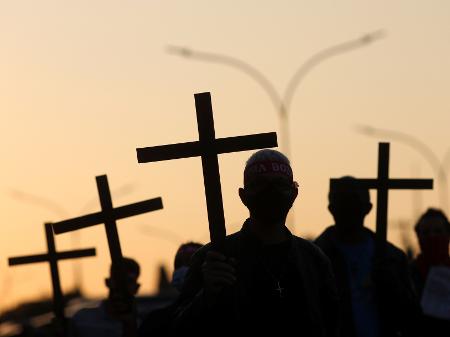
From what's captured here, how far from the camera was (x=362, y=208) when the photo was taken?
12.1 meters

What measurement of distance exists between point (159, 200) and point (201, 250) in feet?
11.8

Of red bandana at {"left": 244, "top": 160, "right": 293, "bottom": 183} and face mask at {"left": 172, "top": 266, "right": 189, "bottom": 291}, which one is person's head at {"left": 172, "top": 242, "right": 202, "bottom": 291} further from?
red bandana at {"left": 244, "top": 160, "right": 293, "bottom": 183}

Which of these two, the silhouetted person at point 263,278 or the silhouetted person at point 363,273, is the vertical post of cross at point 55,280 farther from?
the silhouetted person at point 263,278

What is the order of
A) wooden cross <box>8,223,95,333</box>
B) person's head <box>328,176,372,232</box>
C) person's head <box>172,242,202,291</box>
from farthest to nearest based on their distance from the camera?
1. wooden cross <box>8,223,95,333</box>
2. person's head <box>172,242,202,291</box>
3. person's head <box>328,176,372,232</box>

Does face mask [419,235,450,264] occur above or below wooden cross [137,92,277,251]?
below

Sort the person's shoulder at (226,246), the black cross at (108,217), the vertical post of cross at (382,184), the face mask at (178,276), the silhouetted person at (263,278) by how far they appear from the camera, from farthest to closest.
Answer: the face mask at (178,276) → the vertical post of cross at (382,184) → the black cross at (108,217) → the person's shoulder at (226,246) → the silhouetted person at (263,278)

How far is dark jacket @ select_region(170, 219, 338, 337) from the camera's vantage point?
7953 mm

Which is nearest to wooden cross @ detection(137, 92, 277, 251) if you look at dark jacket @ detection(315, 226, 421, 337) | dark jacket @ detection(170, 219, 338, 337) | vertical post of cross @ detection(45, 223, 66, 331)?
dark jacket @ detection(170, 219, 338, 337)

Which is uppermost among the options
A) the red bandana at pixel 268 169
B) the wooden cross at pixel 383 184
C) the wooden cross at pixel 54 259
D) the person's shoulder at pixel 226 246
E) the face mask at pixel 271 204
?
the red bandana at pixel 268 169

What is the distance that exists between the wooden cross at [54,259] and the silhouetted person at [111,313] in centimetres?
39

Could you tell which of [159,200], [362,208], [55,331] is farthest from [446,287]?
[55,331]

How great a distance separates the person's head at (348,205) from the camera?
1201 centimetres

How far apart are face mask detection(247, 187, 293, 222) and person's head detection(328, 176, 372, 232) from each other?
→ 12.6ft

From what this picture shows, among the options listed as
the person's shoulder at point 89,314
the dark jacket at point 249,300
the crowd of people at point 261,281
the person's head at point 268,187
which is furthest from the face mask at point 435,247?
the person's head at point 268,187
